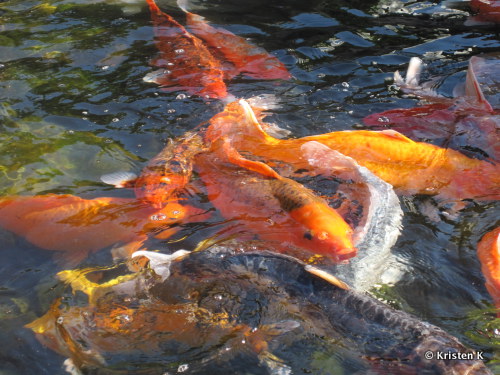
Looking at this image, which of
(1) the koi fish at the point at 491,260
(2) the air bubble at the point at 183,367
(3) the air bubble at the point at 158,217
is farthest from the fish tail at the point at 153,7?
(2) the air bubble at the point at 183,367

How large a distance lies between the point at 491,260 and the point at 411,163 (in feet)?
3.60

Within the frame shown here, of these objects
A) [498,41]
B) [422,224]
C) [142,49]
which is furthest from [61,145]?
[498,41]

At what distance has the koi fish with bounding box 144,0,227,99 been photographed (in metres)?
5.86

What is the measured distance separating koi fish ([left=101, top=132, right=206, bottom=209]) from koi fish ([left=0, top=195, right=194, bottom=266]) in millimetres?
97

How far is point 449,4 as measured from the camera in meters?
7.79

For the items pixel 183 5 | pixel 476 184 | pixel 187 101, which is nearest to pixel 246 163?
pixel 187 101

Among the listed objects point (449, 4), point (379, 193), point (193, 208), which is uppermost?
point (449, 4)

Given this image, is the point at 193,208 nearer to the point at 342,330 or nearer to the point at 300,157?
the point at 300,157

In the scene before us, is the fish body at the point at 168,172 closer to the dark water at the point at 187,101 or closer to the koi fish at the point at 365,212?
the dark water at the point at 187,101

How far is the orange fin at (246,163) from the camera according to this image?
422 centimetres

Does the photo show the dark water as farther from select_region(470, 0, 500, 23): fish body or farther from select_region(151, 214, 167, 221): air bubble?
select_region(151, 214, 167, 221): air bubble

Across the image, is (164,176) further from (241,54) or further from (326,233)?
(241,54)

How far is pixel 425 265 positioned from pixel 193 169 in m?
2.06

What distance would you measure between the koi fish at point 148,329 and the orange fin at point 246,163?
1.04 meters
